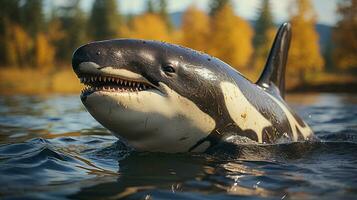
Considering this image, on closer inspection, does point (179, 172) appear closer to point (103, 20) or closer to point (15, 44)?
point (15, 44)

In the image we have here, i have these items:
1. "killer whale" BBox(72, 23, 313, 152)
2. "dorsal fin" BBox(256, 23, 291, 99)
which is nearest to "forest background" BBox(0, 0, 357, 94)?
"dorsal fin" BBox(256, 23, 291, 99)

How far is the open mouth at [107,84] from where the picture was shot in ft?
17.0

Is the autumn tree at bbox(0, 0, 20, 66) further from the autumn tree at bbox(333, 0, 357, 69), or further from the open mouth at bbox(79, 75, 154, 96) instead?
the open mouth at bbox(79, 75, 154, 96)

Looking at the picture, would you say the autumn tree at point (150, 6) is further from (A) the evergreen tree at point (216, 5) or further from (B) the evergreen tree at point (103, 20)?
(A) the evergreen tree at point (216, 5)

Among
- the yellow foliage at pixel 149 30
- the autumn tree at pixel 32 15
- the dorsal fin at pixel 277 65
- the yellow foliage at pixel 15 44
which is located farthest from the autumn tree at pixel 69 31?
the dorsal fin at pixel 277 65

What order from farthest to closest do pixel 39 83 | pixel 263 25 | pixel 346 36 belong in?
pixel 263 25
pixel 39 83
pixel 346 36

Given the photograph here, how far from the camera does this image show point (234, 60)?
47.7m

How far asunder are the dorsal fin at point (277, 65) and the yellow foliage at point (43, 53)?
5582 cm

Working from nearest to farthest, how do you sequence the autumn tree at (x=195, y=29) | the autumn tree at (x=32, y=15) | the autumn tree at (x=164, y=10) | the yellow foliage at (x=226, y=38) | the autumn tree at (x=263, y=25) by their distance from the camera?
the yellow foliage at (x=226, y=38) → the autumn tree at (x=195, y=29) → the autumn tree at (x=32, y=15) → the autumn tree at (x=263, y=25) → the autumn tree at (x=164, y=10)

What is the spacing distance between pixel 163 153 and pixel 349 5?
41.0 metres

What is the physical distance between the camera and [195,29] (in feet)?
171

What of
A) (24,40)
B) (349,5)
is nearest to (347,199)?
(349,5)

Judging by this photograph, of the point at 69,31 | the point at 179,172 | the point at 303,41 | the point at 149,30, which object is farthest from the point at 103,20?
the point at 179,172

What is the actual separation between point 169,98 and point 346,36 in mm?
39236
